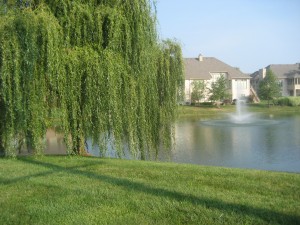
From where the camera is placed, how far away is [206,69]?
6406 centimetres

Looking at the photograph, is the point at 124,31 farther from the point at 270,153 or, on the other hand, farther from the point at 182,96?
the point at 270,153

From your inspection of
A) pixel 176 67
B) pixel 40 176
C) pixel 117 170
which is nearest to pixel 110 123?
pixel 117 170

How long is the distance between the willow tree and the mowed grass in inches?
66.7

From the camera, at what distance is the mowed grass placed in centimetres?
483

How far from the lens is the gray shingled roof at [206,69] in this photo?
61.9m

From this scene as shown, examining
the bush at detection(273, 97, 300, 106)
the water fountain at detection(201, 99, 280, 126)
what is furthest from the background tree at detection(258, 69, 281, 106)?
the water fountain at detection(201, 99, 280, 126)

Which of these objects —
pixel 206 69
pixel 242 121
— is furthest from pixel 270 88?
pixel 242 121

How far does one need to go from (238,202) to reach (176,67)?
29.2ft

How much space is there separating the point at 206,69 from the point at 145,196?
59.8 meters

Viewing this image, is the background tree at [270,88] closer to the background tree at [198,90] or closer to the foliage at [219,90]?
the foliage at [219,90]

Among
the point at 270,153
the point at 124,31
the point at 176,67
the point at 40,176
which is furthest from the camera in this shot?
the point at 270,153

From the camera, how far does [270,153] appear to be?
17328mm

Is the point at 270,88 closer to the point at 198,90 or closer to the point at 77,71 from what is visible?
the point at 198,90

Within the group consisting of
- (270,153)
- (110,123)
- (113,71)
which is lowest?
(270,153)
